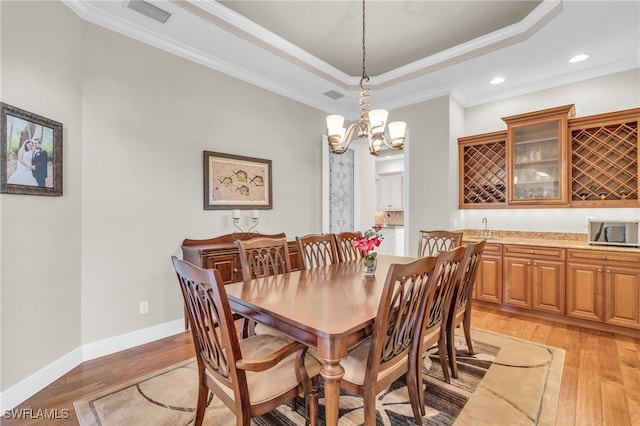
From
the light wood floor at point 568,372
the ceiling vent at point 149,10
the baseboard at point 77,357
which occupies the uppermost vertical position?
the ceiling vent at point 149,10

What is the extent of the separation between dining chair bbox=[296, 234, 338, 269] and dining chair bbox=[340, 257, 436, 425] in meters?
1.07

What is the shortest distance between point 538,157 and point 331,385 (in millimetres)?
3946

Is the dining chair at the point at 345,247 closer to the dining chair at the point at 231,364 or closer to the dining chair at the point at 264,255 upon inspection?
the dining chair at the point at 264,255

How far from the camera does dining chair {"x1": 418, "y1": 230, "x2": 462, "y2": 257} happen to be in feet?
9.55

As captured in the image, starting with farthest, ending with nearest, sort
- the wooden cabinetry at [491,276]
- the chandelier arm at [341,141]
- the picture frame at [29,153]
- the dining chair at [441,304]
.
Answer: the wooden cabinetry at [491,276] → the chandelier arm at [341,141] → the picture frame at [29,153] → the dining chair at [441,304]

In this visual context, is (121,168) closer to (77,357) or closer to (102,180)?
(102,180)

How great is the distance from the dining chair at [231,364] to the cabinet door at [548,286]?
10.4 feet

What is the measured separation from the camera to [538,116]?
3623mm

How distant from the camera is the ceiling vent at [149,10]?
2455 mm

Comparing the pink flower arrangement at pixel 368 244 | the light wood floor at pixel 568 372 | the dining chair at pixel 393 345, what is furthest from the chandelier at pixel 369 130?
the light wood floor at pixel 568 372

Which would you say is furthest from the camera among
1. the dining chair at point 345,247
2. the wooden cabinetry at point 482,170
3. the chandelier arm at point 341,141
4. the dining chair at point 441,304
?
the wooden cabinetry at point 482,170

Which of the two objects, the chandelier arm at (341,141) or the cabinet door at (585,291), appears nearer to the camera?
the chandelier arm at (341,141)

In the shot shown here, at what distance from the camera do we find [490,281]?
3.80m

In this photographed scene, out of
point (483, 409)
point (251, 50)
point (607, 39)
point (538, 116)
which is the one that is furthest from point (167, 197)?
point (607, 39)
